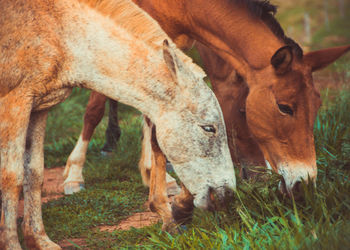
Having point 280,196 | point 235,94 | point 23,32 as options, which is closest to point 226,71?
point 235,94

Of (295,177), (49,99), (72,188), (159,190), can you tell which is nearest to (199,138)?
(159,190)

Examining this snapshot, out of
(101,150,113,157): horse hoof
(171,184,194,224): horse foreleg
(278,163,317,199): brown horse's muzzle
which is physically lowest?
(171,184,194,224): horse foreleg

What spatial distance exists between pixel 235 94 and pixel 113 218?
1753 mm

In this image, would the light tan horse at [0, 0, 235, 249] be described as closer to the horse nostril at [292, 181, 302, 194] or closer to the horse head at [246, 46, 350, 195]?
the horse nostril at [292, 181, 302, 194]

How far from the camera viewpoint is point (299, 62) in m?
3.86

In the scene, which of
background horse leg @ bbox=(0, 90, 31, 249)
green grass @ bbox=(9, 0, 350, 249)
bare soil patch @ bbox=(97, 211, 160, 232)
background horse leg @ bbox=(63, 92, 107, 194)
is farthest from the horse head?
background horse leg @ bbox=(63, 92, 107, 194)

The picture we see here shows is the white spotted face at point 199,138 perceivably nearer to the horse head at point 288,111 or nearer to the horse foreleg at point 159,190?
the horse foreleg at point 159,190

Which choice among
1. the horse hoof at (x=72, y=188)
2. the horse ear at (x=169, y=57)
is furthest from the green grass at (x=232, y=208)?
the horse ear at (x=169, y=57)

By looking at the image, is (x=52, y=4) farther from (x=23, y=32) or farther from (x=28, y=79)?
(x=28, y=79)

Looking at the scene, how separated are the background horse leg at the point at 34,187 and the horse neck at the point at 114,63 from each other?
55 cm

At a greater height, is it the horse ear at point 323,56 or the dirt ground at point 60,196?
the horse ear at point 323,56

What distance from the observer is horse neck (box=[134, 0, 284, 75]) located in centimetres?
405

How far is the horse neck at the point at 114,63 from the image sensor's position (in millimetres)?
3309

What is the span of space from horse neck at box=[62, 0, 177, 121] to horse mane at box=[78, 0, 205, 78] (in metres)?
0.04
